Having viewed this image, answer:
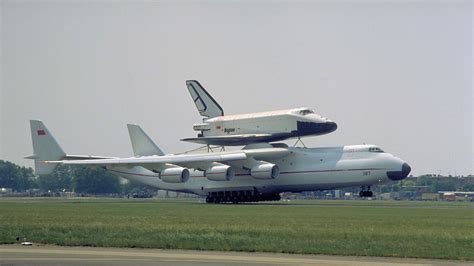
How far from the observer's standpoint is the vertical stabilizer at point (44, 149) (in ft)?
247

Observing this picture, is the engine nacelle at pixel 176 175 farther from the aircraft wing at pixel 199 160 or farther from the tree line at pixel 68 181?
the tree line at pixel 68 181

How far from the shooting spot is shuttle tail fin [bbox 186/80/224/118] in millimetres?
81812

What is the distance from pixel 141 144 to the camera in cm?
8088

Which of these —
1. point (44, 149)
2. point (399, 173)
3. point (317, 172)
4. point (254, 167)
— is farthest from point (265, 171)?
point (44, 149)

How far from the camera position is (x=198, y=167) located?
236 ft

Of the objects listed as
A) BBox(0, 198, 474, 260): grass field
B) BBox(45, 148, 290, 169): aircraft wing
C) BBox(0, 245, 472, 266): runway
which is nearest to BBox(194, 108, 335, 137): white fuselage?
BBox(45, 148, 290, 169): aircraft wing

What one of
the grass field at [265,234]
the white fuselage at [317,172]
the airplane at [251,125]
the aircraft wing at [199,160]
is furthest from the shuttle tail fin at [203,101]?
the grass field at [265,234]

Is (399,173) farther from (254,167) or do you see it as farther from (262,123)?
(262,123)

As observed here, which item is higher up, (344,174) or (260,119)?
Result: (260,119)

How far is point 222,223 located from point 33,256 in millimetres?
14428

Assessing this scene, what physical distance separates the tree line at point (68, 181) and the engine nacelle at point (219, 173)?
5067cm

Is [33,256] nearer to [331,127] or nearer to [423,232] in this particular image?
[423,232]

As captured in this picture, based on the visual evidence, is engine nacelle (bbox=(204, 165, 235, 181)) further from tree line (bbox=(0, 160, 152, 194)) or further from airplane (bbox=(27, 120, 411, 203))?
tree line (bbox=(0, 160, 152, 194))

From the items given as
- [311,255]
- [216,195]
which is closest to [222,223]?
[311,255]
